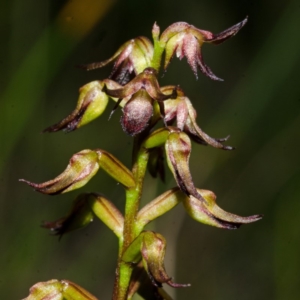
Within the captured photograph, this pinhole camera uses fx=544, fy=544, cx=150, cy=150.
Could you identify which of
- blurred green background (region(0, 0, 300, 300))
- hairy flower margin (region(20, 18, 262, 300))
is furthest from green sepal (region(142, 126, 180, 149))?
blurred green background (region(0, 0, 300, 300))

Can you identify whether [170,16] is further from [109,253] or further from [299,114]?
[109,253]

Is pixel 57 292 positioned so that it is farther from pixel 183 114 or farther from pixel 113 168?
pixel 183 114

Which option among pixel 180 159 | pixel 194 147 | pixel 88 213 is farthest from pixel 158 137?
pixel 194 147

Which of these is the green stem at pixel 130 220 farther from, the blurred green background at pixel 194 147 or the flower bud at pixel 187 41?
the blurred green background at pixel 194 147

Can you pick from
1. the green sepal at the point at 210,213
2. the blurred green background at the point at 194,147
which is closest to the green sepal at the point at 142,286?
the green sepal at the point at 210,213

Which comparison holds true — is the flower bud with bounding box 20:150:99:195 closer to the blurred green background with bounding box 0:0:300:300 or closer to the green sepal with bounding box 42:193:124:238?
the green sepal with bounding box 42:193:124:238

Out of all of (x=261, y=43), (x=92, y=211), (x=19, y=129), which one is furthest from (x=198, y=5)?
(x=92, y=211)
